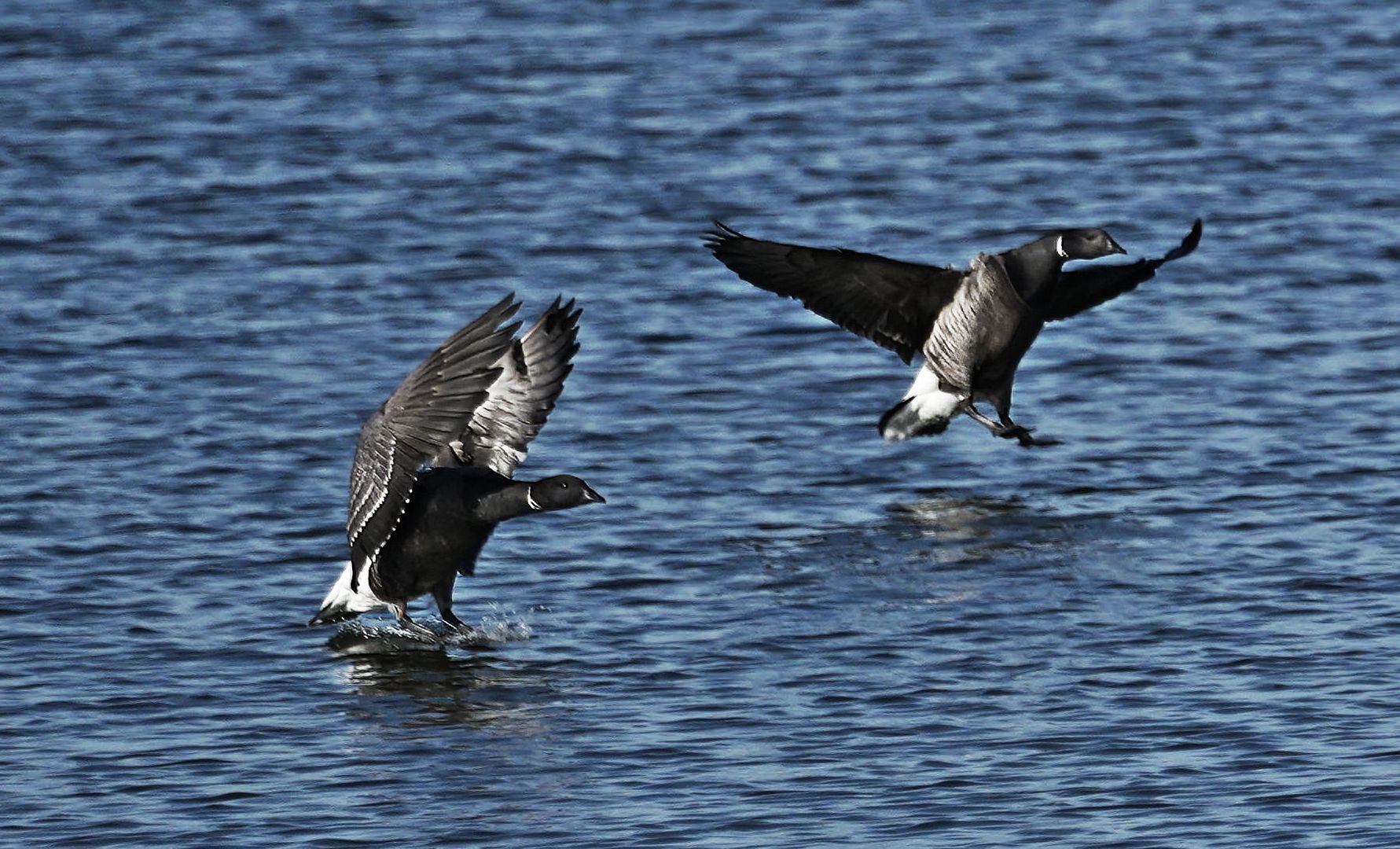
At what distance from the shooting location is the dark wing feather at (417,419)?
1002 cm

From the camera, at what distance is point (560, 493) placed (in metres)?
10.4

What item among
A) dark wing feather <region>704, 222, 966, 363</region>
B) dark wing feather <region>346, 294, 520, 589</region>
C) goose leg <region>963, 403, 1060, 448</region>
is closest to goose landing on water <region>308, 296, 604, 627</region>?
dark wing feather <region>346, 294, 520, 589</region>

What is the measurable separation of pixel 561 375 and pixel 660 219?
750 cm

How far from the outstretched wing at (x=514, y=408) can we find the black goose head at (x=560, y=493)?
0.78 m

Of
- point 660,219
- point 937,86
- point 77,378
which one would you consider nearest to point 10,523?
point 77,378

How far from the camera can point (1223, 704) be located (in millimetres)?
9398

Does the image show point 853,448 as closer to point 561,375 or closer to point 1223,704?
point 561,375

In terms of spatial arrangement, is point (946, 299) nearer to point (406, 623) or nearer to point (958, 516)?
point (958, 516)

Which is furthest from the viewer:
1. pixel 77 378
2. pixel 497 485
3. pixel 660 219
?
pixel 660 219

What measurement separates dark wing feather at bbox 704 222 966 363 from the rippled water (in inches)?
29.0

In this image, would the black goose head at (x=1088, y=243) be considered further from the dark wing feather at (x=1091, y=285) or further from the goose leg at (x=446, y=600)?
the goose leg at (x=446, y=600)

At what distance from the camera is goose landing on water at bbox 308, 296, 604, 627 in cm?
1009

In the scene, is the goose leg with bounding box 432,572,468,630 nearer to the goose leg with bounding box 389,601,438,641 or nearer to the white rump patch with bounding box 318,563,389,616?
the goose leg with bounding box 389,601,438,641

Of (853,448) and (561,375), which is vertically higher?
(561,375)
